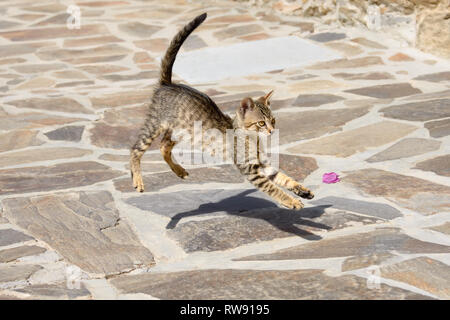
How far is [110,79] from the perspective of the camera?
31.2 feet

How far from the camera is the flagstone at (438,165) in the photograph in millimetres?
5656

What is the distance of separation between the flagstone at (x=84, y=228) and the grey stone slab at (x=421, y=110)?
336 cm

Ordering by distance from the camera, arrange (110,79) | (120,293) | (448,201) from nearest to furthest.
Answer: (120,293) < (448,201) < (110,79)

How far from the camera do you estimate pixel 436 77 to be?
8.52 metres

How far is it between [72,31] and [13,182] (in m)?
6.93

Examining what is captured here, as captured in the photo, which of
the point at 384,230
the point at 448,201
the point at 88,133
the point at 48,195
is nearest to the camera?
the point at 384,230

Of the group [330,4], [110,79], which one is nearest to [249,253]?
[110,79]

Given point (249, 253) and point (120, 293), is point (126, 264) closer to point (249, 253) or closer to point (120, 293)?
point (120, 293)

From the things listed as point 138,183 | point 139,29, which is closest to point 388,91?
point 138,183

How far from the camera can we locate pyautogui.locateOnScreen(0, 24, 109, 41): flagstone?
12.0 metres

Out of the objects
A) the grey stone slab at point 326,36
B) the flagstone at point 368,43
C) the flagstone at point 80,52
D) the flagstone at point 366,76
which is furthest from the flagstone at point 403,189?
the flagstone at point 80,52

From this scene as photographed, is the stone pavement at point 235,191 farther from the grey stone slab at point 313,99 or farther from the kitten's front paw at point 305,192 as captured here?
the kitten's front paw at point 305,192

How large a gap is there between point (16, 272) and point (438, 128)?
14.3 ft

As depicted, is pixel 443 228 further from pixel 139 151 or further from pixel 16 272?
pixel 16 272
